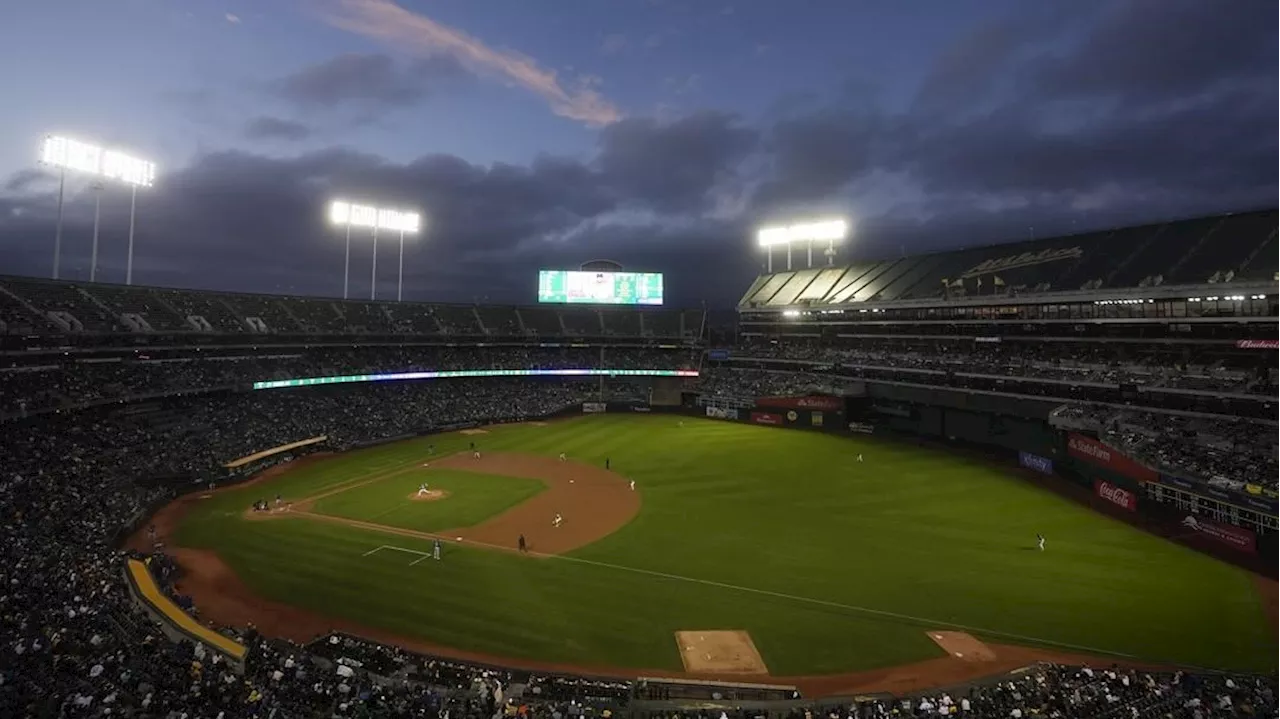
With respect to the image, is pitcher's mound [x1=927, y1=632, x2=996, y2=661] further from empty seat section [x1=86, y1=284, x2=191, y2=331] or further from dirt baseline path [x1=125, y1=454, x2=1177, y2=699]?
empty seat section [x1=86, y1=284, x2=191, y2=331]

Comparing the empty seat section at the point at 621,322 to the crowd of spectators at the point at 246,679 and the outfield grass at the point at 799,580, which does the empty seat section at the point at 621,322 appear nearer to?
the outfield grass at the point at 799,580

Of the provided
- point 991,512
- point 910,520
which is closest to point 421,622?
point 910,520

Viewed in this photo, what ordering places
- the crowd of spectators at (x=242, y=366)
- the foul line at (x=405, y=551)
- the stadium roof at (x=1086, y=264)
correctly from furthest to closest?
the stadium roof at (x=1086, y=264)
the crowd of spectators at (x=242, y=366)
the foul line at (x=405, y=551)

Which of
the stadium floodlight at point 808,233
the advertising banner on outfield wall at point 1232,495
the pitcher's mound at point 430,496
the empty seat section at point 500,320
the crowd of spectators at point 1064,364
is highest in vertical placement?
the stadium floodlight at point 808,233

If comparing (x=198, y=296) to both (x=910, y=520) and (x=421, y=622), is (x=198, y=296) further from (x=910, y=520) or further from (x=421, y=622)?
(x=910, y=520)

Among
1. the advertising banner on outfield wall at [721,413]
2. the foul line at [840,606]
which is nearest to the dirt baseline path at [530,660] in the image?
the foul line at [840,606]

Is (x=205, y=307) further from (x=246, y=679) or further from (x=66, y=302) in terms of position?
(x=246, y=679)
